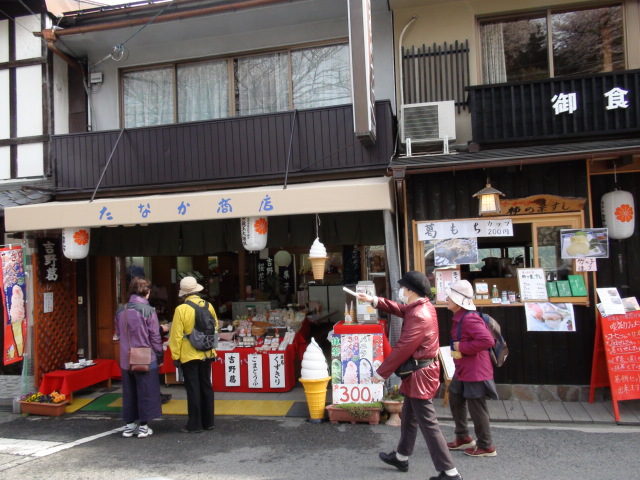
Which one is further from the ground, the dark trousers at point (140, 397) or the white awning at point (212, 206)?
the white awning at point (212, 206)

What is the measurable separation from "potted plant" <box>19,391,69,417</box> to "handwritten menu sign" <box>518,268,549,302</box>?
7.26 metres

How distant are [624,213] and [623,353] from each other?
206 centimetres

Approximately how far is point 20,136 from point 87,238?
3.14 meters

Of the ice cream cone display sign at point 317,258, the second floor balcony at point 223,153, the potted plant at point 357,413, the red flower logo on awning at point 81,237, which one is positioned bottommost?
the potted plant at point 357,413

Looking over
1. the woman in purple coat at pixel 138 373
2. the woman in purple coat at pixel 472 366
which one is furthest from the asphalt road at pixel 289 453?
the woman in purple coat at pixel 472 366

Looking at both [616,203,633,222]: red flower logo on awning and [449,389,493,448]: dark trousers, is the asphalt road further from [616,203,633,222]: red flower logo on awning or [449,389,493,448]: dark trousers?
[616,203,633,222]: red flower logo on awning

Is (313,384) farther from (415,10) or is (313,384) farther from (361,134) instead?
(415,10)

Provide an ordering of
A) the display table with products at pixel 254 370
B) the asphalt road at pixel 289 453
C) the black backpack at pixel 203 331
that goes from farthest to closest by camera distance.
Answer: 1. the display table with products at pixel 254 370
2. the black backpack at pixel 203 331
3. the asphalt road at pixel 289 453

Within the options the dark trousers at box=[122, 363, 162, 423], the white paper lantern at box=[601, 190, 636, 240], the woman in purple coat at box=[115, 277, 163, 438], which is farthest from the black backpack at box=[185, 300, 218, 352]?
the white paper lantern at box=[601, 190, 636, 240]

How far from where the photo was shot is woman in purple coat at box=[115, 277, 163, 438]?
21.4 feet

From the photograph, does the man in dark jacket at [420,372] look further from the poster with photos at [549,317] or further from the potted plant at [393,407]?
the poster with photos at [549,317]

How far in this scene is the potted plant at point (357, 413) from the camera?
6.57 meters

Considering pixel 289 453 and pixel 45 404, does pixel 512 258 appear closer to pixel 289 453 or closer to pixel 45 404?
pixel 289 453

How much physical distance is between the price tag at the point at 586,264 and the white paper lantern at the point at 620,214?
53 cm
